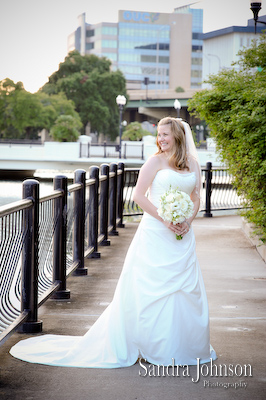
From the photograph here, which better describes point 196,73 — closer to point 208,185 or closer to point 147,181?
point 208,185

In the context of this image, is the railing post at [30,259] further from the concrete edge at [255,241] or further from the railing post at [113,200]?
the railing post at [113,200]

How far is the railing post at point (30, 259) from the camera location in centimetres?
454

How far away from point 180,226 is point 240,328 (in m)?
1.41

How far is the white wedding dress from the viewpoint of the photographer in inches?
158

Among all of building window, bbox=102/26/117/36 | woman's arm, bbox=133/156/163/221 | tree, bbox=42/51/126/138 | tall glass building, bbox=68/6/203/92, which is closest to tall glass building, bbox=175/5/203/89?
tall glass building, bbox=68/6/203/92

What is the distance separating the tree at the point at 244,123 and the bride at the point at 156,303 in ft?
10.5

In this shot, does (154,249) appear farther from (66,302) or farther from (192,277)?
(66,302)

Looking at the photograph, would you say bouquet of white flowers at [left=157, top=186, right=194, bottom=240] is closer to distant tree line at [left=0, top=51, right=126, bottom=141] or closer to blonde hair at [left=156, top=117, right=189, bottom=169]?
blonde hair at [left=156, top=117, right=189, bottom=169]

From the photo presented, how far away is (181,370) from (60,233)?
7.43 ft

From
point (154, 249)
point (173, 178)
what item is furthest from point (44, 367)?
point (173, 178)

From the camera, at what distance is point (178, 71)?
155750 millimetres

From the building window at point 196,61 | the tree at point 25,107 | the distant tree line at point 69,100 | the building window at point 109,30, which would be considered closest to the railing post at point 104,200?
the distant tree line at point 69,100

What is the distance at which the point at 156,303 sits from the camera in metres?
4.05

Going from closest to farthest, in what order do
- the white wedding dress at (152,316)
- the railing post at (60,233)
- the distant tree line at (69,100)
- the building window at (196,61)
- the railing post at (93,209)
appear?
the white wedding dress at (152,316) → the railing post at (60,233) → the railing post at (93,209) → the distant tree line at (69,100) → the building window at (196,61)
